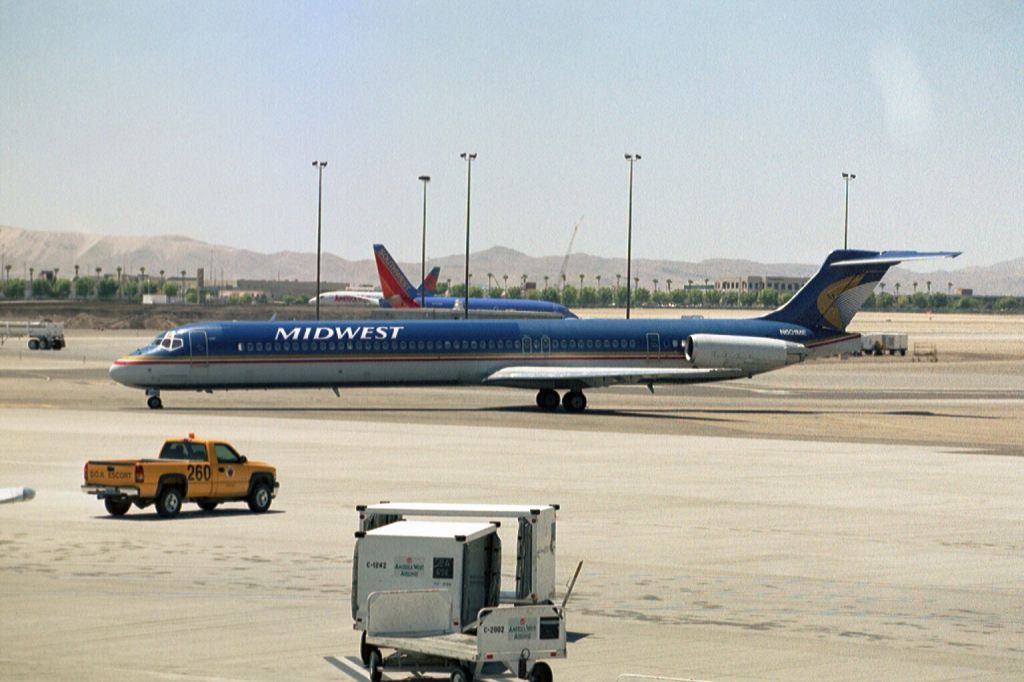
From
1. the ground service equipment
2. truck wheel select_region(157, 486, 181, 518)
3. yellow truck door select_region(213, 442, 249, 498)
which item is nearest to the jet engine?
yellow truck door select_region(213, 442, 249, 498)

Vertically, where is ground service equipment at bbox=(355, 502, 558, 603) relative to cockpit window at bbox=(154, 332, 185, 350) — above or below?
below

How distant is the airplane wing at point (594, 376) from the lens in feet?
232

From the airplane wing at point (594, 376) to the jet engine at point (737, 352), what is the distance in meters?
0.39

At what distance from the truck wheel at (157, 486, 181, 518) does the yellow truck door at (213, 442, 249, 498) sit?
0.95 m

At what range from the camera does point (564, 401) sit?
72.5 m

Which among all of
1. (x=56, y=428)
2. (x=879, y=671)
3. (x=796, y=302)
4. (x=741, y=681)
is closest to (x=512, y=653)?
(x=741, y=681)

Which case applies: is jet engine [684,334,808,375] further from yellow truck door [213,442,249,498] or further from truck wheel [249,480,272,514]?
yellow truck door [213,442,249,498]

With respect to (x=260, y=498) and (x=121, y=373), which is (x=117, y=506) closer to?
(x=260, y=498)

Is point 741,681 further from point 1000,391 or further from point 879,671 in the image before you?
point 1000,391

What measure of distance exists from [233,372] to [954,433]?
95.8ft

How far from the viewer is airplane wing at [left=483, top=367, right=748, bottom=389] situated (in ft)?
232

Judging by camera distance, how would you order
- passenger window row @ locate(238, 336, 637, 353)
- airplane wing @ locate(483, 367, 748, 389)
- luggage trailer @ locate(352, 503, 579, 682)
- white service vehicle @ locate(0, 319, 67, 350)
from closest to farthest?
1. luggage trailer @ locate(352, 503, 579, 682)
2. passenger window row @ locate(238, 336, 637, 353)
3. airplane wing @ locate(483, 367, 748, 389)
4. white service vehicle @ locate(0, 319, 67, 350)

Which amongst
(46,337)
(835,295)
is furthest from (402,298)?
(835,295)

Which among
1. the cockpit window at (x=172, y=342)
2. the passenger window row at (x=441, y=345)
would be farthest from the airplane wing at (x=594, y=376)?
the cockpit window at (x=172, y=342)
